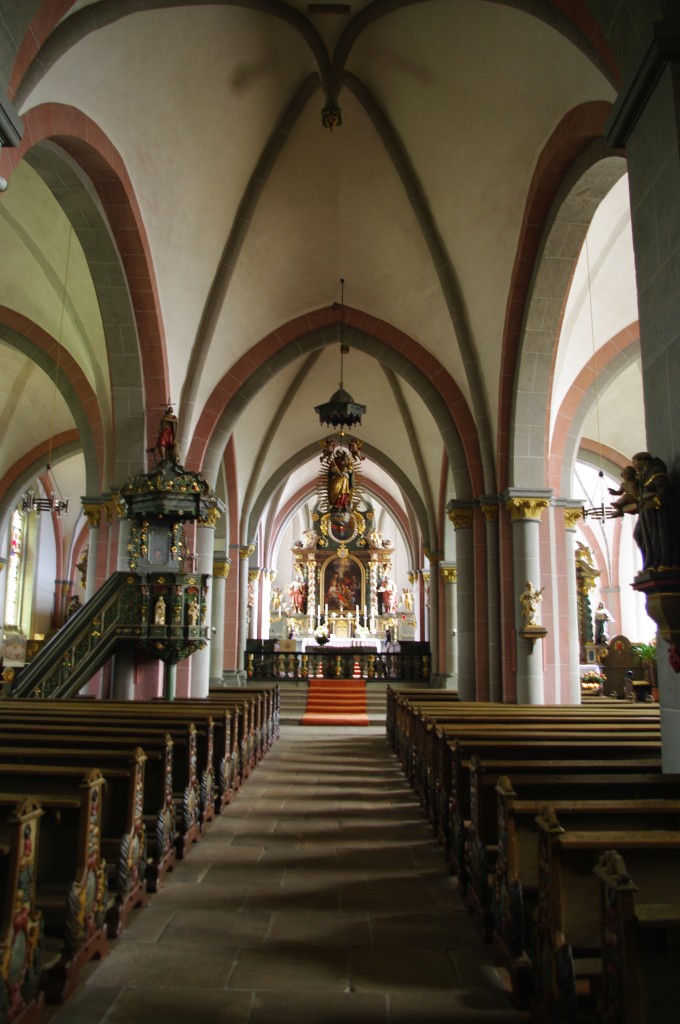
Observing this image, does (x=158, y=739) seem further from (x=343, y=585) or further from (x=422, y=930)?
(x=343, y=585)

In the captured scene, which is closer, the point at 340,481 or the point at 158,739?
the point at 158,739

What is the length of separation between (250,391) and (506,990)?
12.1 meters

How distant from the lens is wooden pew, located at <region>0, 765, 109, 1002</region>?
338 cm

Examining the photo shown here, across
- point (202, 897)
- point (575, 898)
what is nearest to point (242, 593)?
point (202, 897)

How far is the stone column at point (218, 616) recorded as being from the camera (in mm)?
19703

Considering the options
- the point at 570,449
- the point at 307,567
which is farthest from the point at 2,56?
the point at 307,567

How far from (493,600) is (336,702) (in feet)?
21.8

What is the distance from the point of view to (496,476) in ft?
43.0

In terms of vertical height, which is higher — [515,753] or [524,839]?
[515,753]

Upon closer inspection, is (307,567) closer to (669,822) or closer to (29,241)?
(29,241)

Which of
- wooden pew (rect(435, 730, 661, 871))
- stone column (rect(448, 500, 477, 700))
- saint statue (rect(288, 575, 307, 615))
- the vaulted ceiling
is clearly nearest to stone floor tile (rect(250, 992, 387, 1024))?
wooden pew (rect(435, 730, 661, 871))

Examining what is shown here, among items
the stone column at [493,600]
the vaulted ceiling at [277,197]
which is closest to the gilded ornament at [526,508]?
the stone column at [493,600]

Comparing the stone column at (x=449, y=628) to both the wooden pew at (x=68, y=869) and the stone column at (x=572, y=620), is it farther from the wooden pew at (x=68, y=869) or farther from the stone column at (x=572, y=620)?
the wooden pew at (x=68, y=869)

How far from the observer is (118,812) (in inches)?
172
